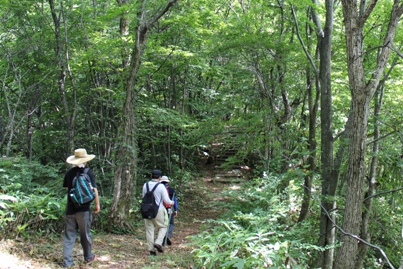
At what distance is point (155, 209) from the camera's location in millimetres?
6242

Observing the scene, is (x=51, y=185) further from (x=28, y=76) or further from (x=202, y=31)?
(x=202, y=31)

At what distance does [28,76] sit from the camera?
1130cm

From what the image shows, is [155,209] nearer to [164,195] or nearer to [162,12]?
[164,195]

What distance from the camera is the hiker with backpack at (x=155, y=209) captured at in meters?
6.24

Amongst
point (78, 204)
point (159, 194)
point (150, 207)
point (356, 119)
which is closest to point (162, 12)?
point (159, 194)

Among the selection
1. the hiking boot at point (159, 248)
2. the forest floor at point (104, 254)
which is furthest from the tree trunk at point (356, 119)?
the hiking boot at point (159, 248)

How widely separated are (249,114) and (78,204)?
669 cm

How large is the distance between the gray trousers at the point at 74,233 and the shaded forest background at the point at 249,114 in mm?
988

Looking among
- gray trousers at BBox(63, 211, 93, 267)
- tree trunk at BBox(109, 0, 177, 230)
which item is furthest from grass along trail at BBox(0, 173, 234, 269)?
tree trunk at BBox(109, 0, 177, 230)

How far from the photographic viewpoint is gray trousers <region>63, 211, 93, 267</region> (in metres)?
4.99

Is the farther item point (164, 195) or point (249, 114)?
point (249, 114)

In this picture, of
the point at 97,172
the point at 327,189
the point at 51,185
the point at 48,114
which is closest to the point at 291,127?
the point at 327,189

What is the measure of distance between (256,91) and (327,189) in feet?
14.6

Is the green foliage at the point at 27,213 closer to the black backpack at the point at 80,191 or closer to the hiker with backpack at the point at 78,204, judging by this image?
the hiker with backpack at the point at 78,204
